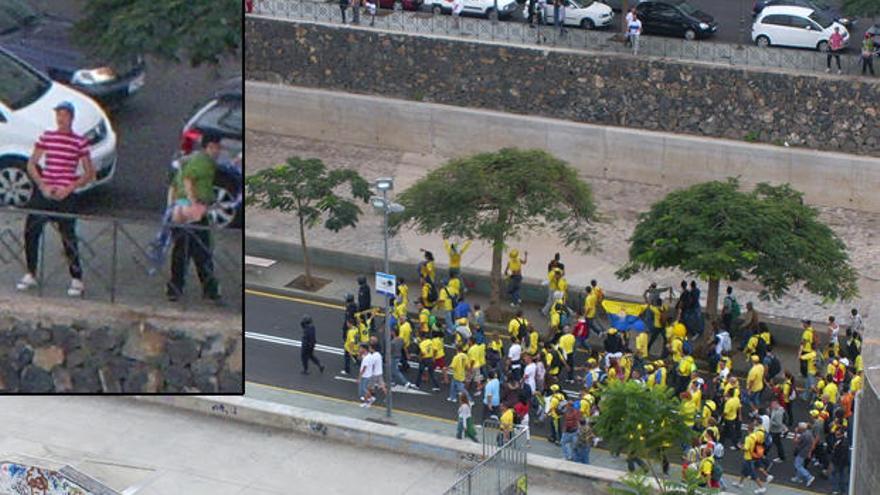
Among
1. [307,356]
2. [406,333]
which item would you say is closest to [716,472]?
[406,333]

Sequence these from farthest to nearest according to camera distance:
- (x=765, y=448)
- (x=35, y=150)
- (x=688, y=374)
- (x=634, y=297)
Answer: (x=634, y=297), (x=688, y=374), (x=765, y=448), (x=35, y=150)

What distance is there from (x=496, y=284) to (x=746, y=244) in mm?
4282

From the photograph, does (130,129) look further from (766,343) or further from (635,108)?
(635,108)

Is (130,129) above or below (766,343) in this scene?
above

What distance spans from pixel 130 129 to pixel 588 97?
26651mm

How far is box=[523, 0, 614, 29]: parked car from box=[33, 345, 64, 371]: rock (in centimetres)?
2714

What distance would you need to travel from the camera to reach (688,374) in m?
26.1

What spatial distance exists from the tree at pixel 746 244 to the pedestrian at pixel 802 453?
Result: 3.92 meters

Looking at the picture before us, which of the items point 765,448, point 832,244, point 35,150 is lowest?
point 765,448

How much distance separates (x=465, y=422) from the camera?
24.9 metres

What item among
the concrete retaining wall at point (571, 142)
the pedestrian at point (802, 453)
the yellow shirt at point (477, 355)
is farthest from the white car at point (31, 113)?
the concrete retaining wall at point (571, 142)

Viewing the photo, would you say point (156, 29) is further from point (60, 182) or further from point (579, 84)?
point (579, 84)

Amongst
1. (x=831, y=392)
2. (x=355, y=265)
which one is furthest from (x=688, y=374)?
(x=355, y=265)

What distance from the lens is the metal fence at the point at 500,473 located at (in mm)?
20328
